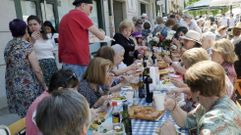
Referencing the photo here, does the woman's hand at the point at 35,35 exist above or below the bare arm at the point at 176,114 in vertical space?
above

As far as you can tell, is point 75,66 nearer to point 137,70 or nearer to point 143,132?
point 137,70

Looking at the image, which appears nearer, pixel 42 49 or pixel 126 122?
pixel 126 122

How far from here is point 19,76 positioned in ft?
10.3

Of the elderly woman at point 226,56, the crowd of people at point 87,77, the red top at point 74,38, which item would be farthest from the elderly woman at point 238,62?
the red top at point 74,38

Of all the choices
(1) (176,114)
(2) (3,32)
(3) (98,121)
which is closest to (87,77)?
(3) (98,121)

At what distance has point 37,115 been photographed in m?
1.24

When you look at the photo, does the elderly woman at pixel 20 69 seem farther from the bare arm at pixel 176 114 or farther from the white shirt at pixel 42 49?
the bare arm at pixel 176 114

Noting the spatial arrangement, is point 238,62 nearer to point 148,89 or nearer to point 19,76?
point 148,89

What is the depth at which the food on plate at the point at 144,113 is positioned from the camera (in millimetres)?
2103

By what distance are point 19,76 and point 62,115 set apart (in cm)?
214

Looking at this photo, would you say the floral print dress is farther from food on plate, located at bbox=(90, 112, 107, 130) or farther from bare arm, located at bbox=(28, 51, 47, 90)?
food on plate, located at bbox=(90, 112, 107, 130)

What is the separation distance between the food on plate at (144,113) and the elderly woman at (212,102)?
0.21 m

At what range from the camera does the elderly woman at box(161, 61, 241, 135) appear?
146cm

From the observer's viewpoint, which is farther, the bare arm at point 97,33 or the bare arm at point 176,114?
the bare arm at point 97,33
